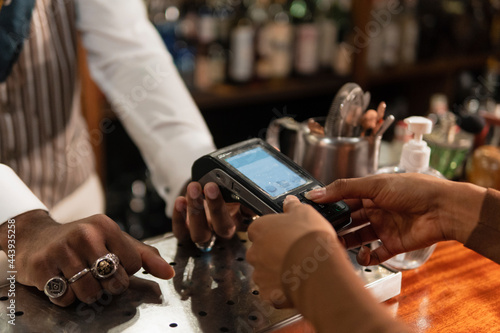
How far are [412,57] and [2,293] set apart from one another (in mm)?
2437

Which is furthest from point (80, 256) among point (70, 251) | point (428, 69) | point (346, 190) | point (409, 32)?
point (428, 69)

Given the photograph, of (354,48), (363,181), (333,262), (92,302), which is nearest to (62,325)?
(92,302)

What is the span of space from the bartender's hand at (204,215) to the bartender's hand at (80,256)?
91mm

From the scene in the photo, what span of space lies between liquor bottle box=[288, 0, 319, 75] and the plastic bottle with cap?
56.8 inches

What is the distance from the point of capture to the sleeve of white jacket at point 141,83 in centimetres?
122

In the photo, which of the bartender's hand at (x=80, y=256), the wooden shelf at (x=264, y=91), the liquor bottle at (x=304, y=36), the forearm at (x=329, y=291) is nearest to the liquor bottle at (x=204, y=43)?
the wooden shelf at (x=264, y=91)

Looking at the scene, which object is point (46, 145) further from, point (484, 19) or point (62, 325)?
point (484, 19)

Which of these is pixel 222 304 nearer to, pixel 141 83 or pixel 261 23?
pixel 141 83

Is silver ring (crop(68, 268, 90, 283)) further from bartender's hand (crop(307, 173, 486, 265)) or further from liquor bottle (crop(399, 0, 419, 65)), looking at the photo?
liquor bottle (crop(399, 0, 419, 65))

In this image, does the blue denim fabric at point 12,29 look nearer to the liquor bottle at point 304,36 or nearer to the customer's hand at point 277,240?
the customer's hand at point 277,240

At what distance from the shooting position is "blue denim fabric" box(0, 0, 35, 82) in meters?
1.18

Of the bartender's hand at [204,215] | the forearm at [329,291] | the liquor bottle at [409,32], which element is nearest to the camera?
the forearm at [329,291]

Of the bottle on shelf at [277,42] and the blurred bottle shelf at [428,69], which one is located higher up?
the bottle on shelf at [277,42]

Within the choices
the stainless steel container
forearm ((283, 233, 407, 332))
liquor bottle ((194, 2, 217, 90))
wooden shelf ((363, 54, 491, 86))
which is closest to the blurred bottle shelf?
wooden shelf ((363, 54, 491, 86))
